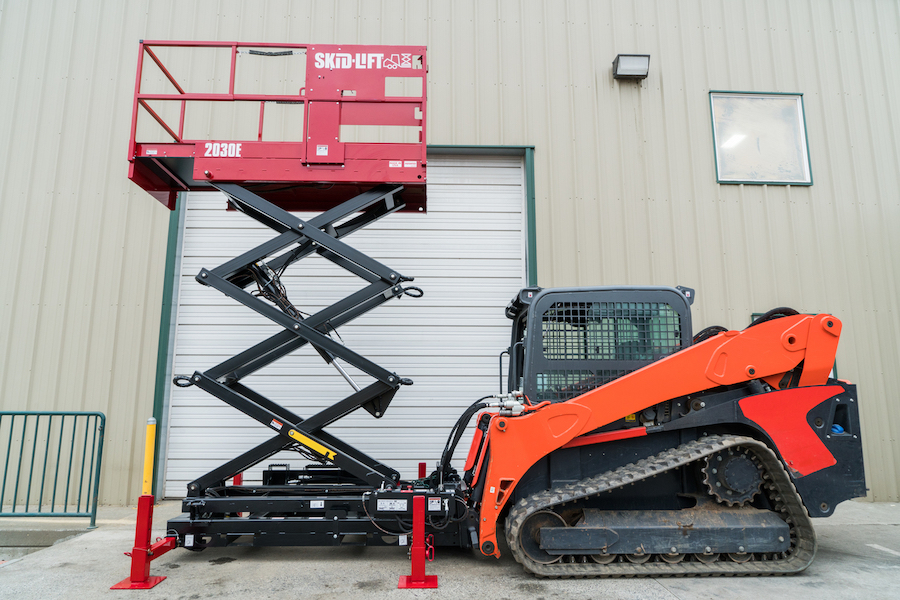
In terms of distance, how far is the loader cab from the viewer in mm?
4152

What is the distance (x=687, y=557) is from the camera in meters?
3.84

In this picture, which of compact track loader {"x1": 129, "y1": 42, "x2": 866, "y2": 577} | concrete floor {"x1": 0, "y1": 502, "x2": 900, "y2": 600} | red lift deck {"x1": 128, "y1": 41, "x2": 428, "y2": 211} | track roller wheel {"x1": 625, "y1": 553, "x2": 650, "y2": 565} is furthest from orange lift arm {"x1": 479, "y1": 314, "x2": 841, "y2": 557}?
red lift deck {"x1": 128, "y1": 41, "x2": 428, "y2": 211}

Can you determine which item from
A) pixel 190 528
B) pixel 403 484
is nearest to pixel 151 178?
pixel 190 528

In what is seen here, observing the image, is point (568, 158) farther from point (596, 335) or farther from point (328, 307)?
point (328, 307)

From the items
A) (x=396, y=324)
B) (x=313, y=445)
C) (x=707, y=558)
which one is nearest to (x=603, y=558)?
(x=707, y=558)

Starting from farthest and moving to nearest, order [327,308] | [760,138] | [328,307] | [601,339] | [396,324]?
[760,138]
[396,324]
[328,307]
[327,308]
[601,339]

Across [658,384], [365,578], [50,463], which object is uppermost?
[658,384]

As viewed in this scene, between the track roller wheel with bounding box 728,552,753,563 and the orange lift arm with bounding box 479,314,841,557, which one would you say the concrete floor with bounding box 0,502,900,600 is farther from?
the orange lift arm with bounding box 479,314,841,557

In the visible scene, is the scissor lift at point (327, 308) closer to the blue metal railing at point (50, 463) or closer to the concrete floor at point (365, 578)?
the concrete floor at point (365, 578)

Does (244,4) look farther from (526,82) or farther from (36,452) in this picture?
(36,452)

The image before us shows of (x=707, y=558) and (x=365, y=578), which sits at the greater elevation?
(x=707, y=558)

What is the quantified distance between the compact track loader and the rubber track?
0.01 m

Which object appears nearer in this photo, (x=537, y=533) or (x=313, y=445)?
(x=537, y=533)

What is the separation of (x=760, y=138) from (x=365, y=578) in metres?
7.93
